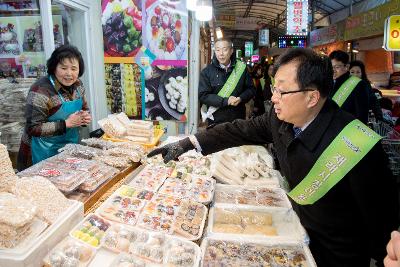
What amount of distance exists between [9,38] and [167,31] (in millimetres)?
2033

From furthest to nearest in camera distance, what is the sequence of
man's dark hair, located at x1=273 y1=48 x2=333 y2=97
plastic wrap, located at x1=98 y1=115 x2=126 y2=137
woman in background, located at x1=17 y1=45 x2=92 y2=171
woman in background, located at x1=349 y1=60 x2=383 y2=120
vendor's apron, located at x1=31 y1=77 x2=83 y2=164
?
woman in background, located at x1=349 y1=60 x2=383 y2=120
plastic wrap, located at x1=98 y1=115 x2=126 y2=137
vendor's apron, located at x1=31 y1=77 x2=83 y2=164
woman in background, located at x1=17 y1=45 x2=92 y2=171
man's dark hair, located at x1=273 y1=48 x2=333 y2=97

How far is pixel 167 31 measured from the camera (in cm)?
441

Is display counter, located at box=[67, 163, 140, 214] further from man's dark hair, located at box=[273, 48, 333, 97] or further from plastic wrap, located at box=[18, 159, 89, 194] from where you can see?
man's dark hair, located at box=[273, 48, 333, 97]

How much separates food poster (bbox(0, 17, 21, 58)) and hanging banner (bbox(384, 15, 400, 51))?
8222mm

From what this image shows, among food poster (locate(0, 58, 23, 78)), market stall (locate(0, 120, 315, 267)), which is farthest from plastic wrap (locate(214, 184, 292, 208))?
food poster (locate(0, 58, 23, 78))

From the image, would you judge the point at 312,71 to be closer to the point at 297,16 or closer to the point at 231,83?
the point at 231,83

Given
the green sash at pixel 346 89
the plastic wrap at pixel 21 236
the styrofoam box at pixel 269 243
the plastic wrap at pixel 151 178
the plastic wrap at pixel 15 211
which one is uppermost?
the green sash at pixel 346 89

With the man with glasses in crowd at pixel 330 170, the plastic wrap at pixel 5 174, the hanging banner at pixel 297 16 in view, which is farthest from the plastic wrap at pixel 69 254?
the hanging banner at pixel 297 16

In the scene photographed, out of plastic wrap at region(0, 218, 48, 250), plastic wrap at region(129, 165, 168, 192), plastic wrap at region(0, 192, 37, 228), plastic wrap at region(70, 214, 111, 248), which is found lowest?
plastic wrap at region(70, 214, 111, 248)

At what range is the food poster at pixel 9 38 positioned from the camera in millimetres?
3891

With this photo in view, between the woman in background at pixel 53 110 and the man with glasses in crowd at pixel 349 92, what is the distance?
3.52 meters

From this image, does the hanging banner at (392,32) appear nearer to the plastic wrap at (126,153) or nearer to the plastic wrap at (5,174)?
the plastic wrap at (126,153)

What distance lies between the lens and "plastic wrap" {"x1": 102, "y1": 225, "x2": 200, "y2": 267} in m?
1.58

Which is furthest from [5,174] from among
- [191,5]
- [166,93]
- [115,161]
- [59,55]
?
[191,5]
